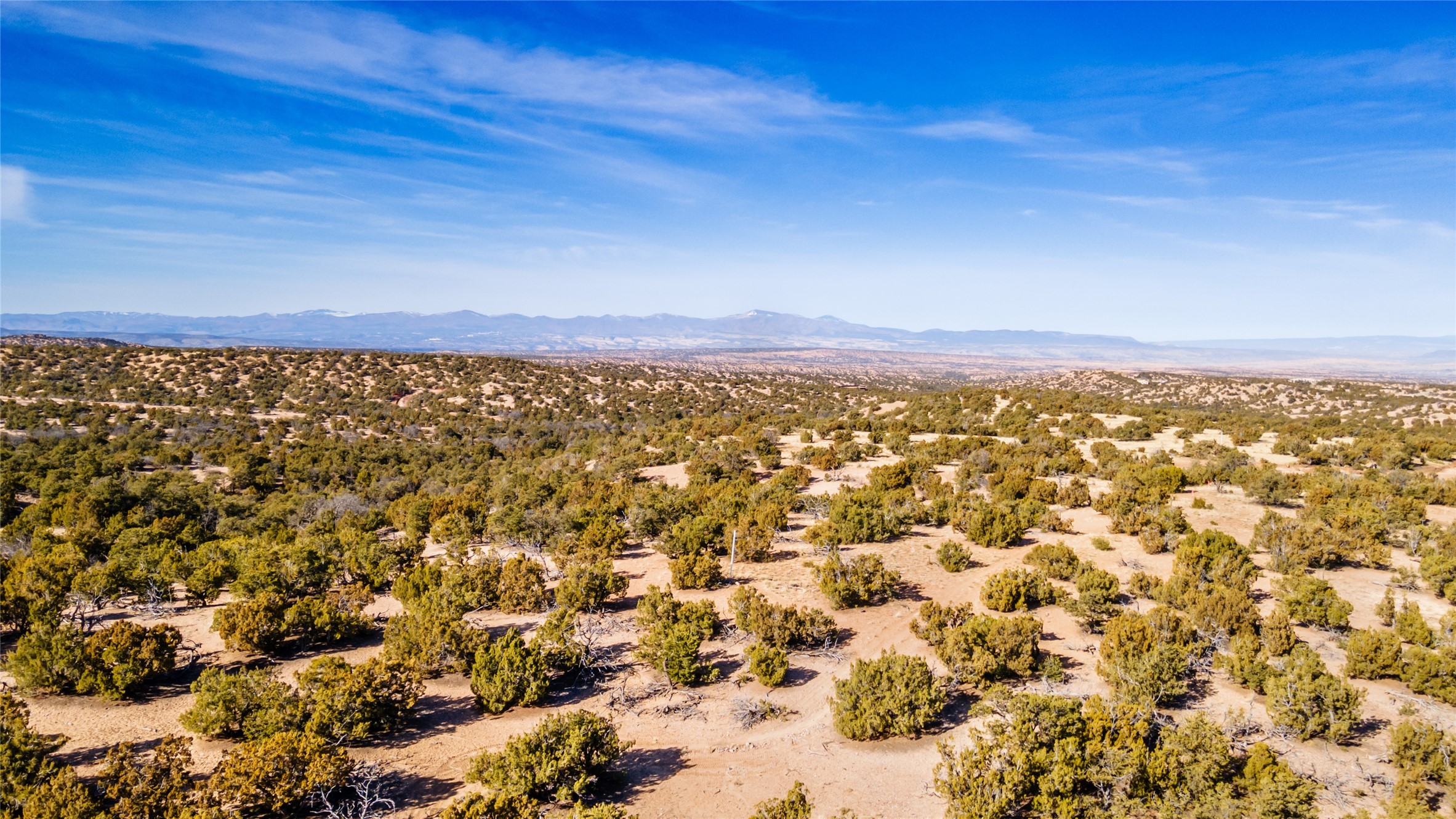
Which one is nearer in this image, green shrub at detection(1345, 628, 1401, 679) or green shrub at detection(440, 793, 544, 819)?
green shrub at detection(440, 793, 544, 819)

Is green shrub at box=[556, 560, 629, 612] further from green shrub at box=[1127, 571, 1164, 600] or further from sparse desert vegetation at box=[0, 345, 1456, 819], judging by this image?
green shrub at box=[1127, 571, 1164, 600]

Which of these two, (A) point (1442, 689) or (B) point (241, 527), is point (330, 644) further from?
(A) point (1442, 689)

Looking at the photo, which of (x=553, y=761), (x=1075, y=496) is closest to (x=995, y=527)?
(x=1075, y=496)

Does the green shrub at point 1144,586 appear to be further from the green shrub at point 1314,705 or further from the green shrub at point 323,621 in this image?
the green shrub at point 323,621

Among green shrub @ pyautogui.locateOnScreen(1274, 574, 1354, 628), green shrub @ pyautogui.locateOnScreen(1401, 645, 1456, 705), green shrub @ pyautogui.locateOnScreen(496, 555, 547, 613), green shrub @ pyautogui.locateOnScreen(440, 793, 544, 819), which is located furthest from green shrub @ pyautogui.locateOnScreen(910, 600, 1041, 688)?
green shrub @ pyautogui.locateOnScreen(496, 555, 547, 613)

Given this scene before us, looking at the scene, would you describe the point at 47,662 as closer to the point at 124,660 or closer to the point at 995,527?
the point at 124,660
